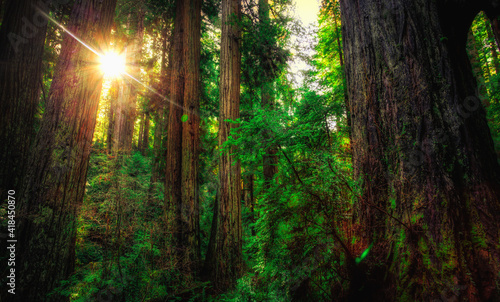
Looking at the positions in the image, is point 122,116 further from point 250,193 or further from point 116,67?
point 250,193

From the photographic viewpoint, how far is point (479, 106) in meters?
1.59

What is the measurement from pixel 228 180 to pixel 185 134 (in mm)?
2117

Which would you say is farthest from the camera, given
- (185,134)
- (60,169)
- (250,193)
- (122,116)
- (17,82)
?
(122,116)

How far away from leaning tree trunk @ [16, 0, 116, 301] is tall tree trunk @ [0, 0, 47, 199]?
50.7 inches

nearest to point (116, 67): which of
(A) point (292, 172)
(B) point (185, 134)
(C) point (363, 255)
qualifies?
(B) point (185, 134)

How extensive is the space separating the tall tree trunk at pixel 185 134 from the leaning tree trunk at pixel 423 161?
4752 mm

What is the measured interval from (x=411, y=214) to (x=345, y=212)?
0.53 meters

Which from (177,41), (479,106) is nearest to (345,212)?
(479,106)

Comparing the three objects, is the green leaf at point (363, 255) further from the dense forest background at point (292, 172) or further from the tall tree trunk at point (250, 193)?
the tall tree trunk at point (250, 193)

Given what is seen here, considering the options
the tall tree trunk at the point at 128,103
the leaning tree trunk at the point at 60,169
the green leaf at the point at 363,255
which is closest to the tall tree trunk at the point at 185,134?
the leaning tree trunk at the point at 60,169

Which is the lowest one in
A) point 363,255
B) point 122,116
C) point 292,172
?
point 363,255

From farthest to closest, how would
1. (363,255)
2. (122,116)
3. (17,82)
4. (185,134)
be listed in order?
(122,116), (185,134), (17,82), (363,255)

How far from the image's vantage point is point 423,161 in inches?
61.0

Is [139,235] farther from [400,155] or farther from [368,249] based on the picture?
[400,155]
